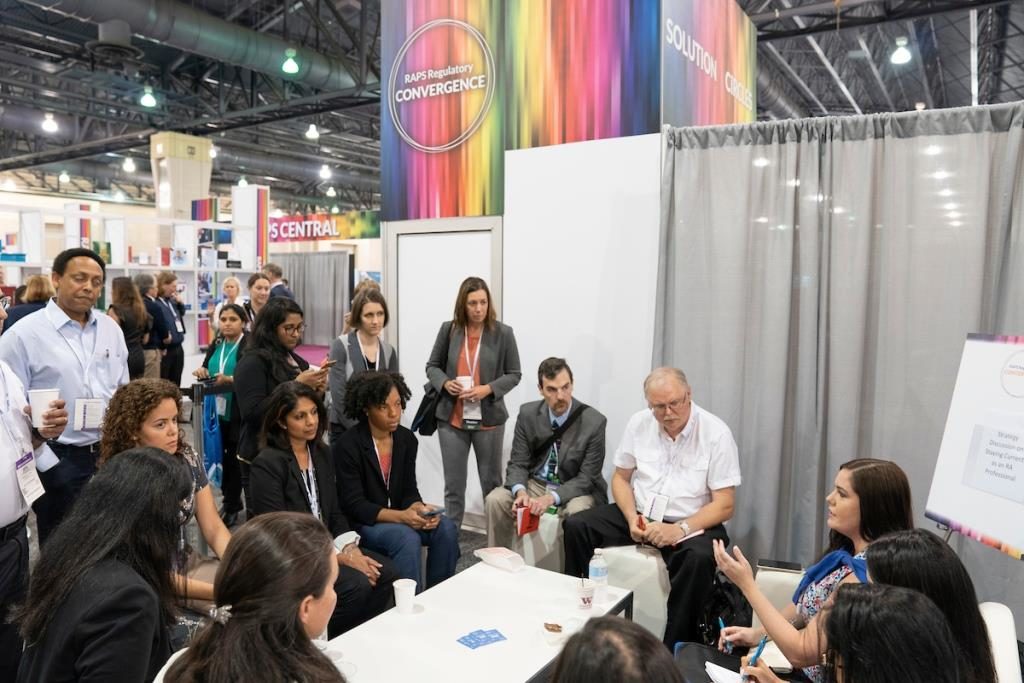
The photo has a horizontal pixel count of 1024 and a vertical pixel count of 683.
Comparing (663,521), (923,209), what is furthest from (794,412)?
(923,209)

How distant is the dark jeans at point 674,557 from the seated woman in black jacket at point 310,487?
0.84 m

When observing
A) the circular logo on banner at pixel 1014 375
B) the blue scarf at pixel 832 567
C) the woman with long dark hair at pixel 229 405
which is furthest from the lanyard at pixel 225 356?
the circular logo on banner at pixel 1014 375

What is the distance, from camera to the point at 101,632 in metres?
1.34

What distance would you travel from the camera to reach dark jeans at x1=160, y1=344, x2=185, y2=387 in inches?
263

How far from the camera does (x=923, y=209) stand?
9.79 feet

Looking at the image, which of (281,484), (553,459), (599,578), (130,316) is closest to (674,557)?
(599,578)

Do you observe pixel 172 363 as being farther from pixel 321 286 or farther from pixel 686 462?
pixel 321 286

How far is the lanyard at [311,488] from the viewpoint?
2816 millimetres

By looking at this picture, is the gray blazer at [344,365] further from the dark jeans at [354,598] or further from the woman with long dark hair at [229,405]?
the dark jeans at [354,598]

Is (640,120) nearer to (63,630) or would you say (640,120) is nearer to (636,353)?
(636,353)

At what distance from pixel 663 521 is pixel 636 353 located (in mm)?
967

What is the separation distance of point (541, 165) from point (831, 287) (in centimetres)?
168

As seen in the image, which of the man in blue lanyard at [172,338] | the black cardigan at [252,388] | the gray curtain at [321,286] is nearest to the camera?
the black cardigan at [252,388]

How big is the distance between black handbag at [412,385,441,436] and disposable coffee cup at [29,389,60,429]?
74.3 inches
